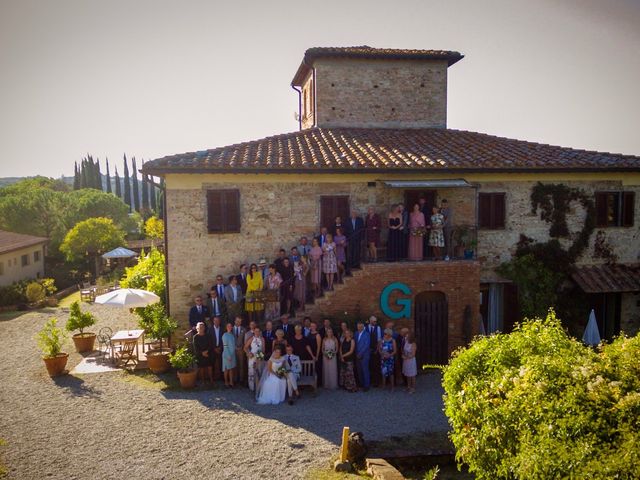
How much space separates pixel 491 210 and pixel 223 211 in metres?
8.35

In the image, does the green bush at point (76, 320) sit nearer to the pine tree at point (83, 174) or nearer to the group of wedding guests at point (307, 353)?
the group of wedding guests at point (307, 353)

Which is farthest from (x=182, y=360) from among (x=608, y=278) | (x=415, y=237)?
(x=608, y=278)

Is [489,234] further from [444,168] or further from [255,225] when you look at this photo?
[255,225]

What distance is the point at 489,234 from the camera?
16.2 metres

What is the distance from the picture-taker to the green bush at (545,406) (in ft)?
18.1

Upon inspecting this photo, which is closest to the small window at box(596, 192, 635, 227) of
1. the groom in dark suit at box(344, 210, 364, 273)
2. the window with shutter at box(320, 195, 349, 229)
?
the groom in dark suit at box(344, 210, 364, 273)

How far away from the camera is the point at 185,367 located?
1295 centimetres

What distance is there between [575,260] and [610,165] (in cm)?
317

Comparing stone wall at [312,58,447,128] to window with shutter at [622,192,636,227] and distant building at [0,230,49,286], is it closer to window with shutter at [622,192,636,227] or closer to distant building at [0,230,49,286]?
window with shutter at [622,192,636,227]

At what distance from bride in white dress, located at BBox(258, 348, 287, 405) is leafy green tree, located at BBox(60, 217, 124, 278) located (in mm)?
27663

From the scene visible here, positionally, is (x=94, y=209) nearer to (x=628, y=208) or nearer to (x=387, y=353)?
(x=387, y=353)

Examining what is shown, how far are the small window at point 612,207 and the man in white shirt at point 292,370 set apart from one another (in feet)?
36.8

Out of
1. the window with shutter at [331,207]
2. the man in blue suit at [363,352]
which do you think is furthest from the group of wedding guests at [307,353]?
the window with shutter at [331,207]

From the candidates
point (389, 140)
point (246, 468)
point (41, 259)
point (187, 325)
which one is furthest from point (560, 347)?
point (41, 259)
